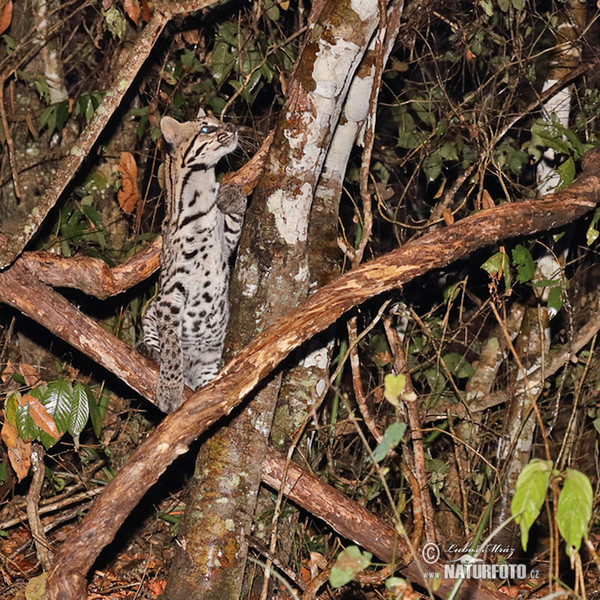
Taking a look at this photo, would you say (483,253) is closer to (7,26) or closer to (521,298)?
(521,298)

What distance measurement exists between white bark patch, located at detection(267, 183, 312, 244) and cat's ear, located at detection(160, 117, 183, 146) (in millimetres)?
1011

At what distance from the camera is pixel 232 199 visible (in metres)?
4.22

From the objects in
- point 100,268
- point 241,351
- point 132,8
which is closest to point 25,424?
point 100,268

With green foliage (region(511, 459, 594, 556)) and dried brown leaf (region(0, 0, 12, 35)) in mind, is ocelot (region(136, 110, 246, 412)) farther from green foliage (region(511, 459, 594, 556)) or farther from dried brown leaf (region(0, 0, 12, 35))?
green foliage (region(511, 459, 594, 556))

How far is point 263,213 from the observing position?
3.56 meters

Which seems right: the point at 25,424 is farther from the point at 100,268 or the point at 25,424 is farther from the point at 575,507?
the point at 575,507

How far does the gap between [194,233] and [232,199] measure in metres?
0.28

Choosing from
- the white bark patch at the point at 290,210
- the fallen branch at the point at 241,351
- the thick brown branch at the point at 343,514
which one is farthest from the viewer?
the thick brown branch at the point at 343,514

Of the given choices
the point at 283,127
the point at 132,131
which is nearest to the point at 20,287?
the point at 283,127

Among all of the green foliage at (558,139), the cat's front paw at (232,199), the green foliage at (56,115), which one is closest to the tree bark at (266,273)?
the cat's front paw at (232,199)

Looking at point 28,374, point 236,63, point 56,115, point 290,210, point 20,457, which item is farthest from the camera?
point 236,63

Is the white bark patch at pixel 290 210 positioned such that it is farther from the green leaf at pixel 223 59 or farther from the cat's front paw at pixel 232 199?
the green leaf at pixel 223 59

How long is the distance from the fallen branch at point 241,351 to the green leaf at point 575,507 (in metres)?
1.47

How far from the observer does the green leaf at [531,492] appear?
209 cm
